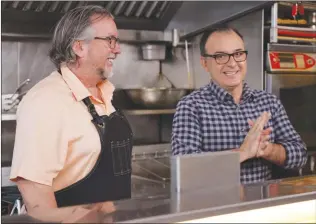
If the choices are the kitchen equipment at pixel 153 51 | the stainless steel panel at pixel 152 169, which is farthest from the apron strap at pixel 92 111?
the kitchen equipment at pixel 153 51

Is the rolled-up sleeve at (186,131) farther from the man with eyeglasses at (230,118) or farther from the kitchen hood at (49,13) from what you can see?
the kitchen hood at (49,13)

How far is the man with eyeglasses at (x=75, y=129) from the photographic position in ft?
5.02

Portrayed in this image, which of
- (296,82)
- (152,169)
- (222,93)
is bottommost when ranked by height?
(152,169)

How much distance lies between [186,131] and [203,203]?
0.97 metres

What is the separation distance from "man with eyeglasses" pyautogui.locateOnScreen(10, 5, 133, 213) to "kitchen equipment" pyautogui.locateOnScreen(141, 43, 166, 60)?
1.77 meters

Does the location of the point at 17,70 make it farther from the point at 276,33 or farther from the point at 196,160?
the point at 196,160

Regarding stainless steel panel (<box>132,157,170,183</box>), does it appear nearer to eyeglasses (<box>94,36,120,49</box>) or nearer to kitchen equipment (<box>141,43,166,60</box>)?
kitchen equipment (<box>141,43,166,60</box>)

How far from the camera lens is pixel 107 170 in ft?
5.91

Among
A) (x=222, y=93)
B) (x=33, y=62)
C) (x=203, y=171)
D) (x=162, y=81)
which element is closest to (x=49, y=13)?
(x=33, y=62)

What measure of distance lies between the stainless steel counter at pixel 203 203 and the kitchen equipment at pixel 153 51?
2531 mm

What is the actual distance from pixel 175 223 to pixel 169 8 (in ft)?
9.63

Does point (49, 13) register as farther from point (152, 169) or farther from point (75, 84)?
point (75, 84)

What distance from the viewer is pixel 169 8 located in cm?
373

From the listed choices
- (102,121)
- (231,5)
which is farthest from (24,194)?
(231,5)
